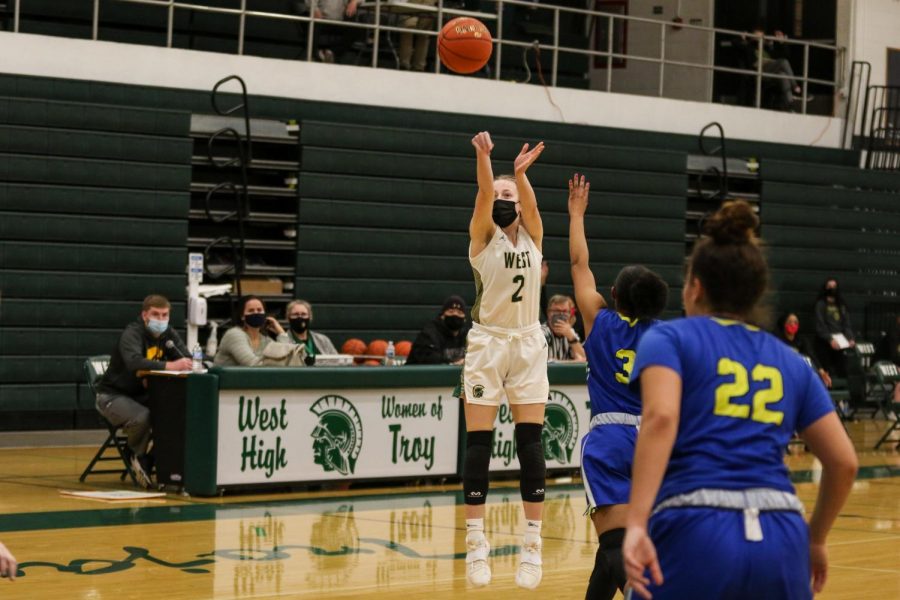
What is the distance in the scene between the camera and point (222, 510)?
9844mm

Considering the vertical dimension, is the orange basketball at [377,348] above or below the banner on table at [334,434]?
above

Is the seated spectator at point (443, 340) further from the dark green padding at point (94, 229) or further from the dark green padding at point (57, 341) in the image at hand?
the dark green padding at point (94, 229)

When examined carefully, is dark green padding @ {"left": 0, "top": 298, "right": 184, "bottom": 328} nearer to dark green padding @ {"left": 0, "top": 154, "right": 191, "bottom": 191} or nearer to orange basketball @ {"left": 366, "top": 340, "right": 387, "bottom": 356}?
dark green padding @ {"left": 0, "top": 154, "right": 191, "bottom": 191}

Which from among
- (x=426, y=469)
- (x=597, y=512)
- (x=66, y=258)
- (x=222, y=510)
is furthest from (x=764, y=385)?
(x=66, y=258)

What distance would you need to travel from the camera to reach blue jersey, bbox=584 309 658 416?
545 centimetres

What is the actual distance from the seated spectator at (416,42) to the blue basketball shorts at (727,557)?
46.7 feet

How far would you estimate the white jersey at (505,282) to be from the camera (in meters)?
7.12

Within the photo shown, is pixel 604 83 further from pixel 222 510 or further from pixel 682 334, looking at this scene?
pixel 682 334

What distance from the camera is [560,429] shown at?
12352 mm

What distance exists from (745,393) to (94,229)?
12.3 metres

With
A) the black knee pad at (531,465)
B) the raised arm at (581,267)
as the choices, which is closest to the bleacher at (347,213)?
the black knee pad at (531,465)

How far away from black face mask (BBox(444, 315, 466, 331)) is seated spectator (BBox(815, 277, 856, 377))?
9227 millimetres

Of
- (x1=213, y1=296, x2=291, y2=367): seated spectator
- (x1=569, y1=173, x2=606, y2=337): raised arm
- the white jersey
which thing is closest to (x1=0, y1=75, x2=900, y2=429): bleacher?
(x1=213, y1=296, x2=291, y2=367): seated spectator

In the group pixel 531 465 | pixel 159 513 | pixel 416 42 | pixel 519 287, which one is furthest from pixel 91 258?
pixel 531 465
